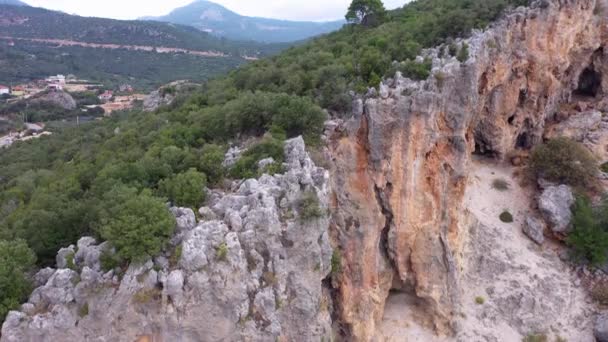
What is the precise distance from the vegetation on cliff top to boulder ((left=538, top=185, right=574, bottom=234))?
13789mm

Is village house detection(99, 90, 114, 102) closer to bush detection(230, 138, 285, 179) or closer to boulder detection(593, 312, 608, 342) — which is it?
bush detection(230, 138, 285, 179)

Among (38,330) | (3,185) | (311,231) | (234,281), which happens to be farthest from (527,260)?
(3,185)

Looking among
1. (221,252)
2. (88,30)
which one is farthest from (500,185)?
(88,30)

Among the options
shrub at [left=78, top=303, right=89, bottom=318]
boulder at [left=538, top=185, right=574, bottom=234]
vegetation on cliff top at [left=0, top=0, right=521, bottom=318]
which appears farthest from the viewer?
boulder at [left=538, top=185, right=574, bottom=234]

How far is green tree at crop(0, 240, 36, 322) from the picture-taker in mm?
11914

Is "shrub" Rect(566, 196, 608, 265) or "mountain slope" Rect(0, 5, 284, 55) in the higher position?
"mountain slope" Rect(0, 5, 284, 55)

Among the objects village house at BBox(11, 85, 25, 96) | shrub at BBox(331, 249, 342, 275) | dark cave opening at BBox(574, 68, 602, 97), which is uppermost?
dark cave opening at BBox(574, 68, 602, 97)

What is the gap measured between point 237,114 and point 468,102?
45.0ft

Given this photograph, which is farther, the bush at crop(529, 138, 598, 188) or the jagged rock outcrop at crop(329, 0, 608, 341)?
the bush at crop(529, 138, 598, 188)

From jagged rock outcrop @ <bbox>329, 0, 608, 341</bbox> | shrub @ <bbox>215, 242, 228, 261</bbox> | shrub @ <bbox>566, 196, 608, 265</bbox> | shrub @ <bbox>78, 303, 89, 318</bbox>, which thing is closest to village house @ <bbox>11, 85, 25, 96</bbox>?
jagged rock outcrop @ <bbox>329, 0, 608, 341</bbox>

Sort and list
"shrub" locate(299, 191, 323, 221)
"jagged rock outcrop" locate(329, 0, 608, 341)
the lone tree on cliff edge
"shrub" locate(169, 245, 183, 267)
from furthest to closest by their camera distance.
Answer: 1. the lone tree on cliff edge
2. "jagged rock outcrop" locate(329, 0, 608, 341)
3. "shrub" locate(299, 191, 323, 221)
4. "shrub" locate(169, 245, 183, 267)

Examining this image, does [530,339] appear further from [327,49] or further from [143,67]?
[143,67]

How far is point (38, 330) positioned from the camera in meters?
11.3

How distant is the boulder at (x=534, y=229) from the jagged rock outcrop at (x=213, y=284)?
2227 centimetres
